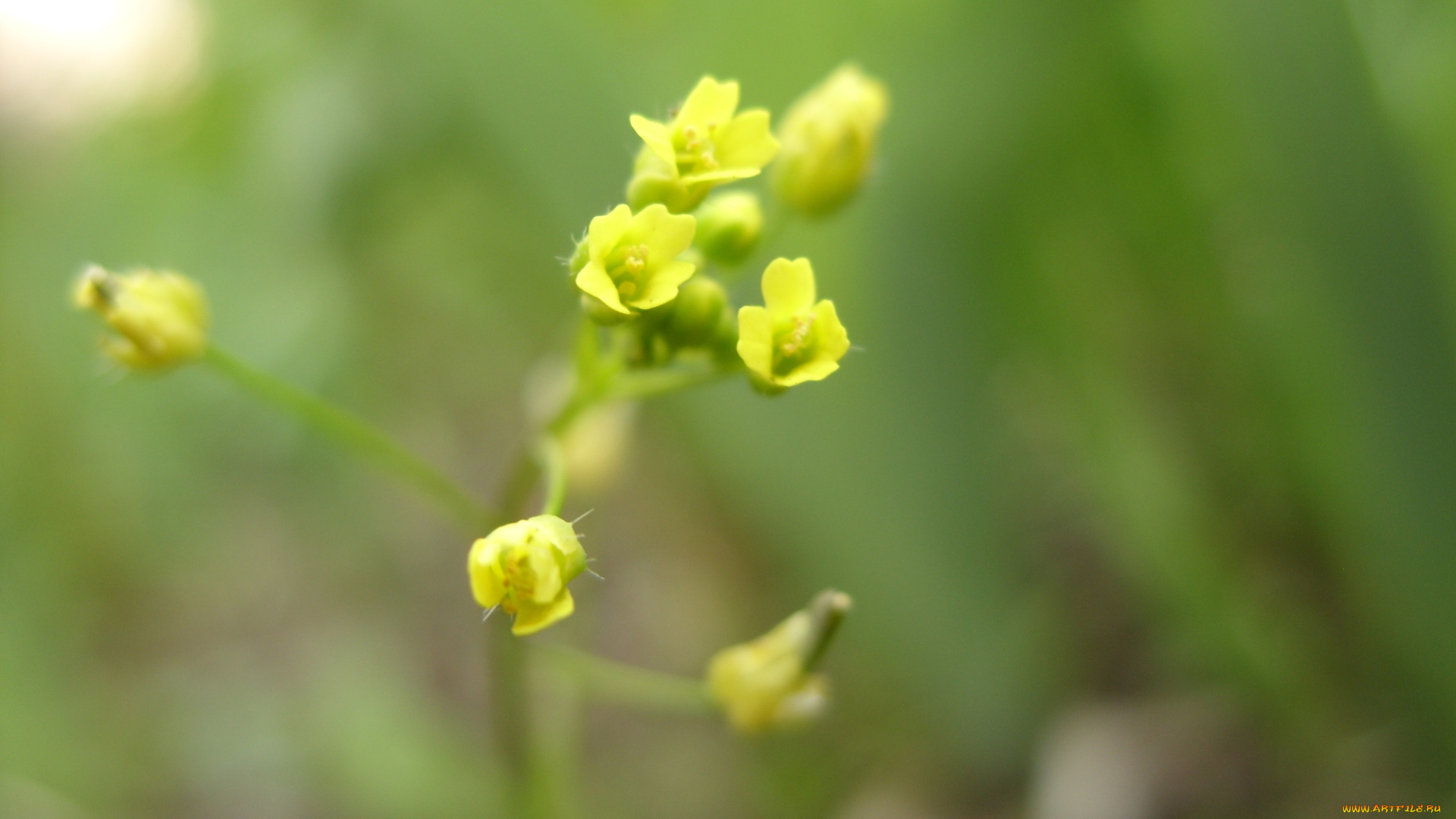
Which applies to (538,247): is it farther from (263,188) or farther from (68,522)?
(68,522)

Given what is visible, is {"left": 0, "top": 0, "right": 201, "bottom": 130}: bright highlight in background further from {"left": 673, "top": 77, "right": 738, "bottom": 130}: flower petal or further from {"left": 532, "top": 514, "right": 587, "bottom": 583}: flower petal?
{"left": 532, "top": 514, "right": 587, "bottom": 583}: flower petal

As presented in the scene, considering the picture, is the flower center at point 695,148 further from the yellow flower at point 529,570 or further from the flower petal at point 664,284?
the yellow flower at point 529,570

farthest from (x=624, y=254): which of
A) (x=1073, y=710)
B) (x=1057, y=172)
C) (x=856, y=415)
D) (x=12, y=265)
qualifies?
(x=12, y=265)

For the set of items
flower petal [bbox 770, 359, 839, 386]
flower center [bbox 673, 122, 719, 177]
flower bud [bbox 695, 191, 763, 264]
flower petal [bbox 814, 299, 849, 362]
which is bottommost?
flower petal [bbox 770, 359, 839, 386]

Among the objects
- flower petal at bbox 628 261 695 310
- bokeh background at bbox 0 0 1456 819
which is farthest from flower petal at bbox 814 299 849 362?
bokeh background at bbox 0 0 1456 819

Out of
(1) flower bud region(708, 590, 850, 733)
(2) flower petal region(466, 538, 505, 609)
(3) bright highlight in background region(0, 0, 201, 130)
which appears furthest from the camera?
(3) bright highlight in background region(0, 0, 201, 130)

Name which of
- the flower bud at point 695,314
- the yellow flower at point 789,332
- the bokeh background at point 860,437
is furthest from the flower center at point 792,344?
the bokeh background at point 860,437
